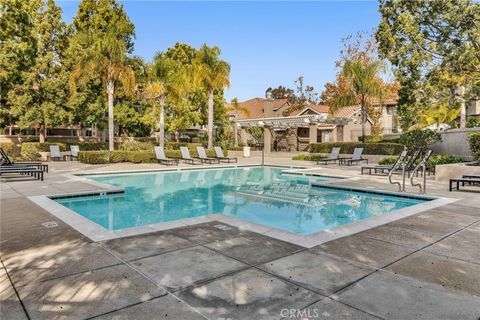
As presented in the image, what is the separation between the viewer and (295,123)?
34.8m

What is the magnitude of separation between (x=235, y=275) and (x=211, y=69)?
26.3 metres

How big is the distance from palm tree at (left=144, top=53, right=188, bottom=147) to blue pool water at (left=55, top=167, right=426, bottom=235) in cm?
1175

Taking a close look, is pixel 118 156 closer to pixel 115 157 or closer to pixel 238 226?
pixel 115 157

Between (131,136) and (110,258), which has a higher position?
(131,136)

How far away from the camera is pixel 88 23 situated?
31156mm

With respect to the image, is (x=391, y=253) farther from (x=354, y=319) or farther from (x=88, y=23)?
(x=88, y=23)

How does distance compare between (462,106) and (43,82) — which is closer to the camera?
(462,106)

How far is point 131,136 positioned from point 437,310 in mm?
35315

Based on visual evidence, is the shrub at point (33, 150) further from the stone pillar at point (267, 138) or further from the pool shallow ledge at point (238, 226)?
the stone pillar at point (267, 138)

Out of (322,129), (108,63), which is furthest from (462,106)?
(108,63)

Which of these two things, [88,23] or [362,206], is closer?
[362,206]

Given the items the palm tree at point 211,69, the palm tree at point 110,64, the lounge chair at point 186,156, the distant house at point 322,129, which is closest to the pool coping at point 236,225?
the lounge chair at point 186,156

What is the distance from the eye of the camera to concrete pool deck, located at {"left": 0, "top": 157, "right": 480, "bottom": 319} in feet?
10.6

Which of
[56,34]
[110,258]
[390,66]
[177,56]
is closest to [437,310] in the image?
[110,258]
